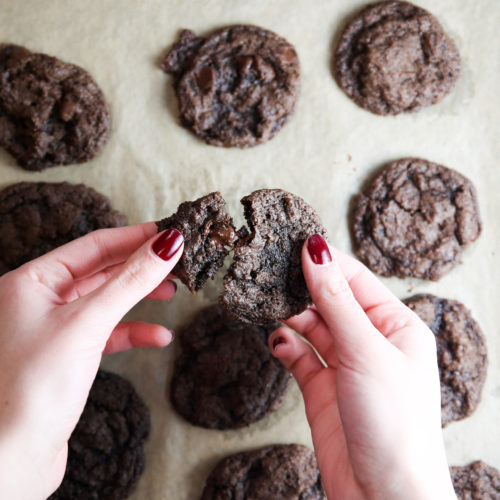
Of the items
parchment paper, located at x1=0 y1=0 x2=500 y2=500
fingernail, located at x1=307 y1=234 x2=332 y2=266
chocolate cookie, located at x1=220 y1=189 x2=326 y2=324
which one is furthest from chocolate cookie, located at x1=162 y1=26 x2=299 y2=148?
fingernail, located at x1=307 y1=234 x2=332 y2=266

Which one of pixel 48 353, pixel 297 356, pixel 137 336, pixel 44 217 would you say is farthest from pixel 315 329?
pixel 44 217

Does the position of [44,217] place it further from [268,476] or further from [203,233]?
[268,476]

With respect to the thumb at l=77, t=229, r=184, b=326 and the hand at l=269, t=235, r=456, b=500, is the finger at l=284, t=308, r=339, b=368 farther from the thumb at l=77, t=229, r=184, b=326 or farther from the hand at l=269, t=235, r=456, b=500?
the thumb at l=77, t=229, r=184, b=326

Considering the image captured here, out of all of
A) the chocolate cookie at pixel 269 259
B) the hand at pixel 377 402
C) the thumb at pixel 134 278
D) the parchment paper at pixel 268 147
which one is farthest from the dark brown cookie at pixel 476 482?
the thumb at pixel 134 278

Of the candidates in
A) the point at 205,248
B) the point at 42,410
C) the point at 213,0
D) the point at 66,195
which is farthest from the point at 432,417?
the point at 213,0

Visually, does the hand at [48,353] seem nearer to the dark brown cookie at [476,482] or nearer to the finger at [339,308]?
the finger at [339,308]
